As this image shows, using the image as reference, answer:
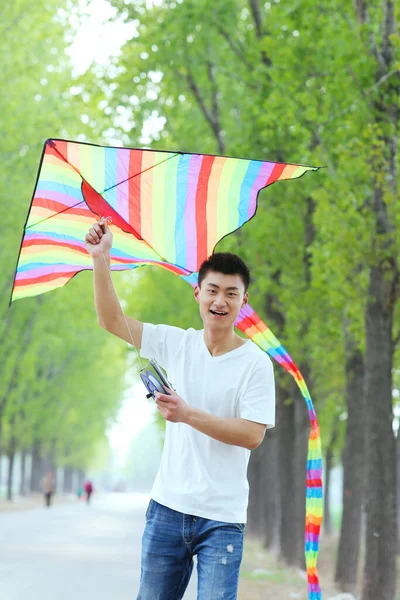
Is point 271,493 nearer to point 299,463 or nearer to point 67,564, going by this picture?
point 299,463

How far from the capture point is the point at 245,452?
15.4 feet

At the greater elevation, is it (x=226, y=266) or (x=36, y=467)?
(x=36, y=467)

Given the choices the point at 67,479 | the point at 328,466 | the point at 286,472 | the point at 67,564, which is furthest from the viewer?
the point at 67,479

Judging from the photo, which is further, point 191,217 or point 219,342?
point 191,217

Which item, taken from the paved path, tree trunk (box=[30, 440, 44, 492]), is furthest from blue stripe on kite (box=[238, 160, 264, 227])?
tree trunk (box=[30, 440, 44, 492])

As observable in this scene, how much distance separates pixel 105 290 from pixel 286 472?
1568 cm

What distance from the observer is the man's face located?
15.7ft

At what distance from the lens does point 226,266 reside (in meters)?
4.82

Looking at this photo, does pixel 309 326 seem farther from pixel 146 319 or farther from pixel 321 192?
pixel 146 319

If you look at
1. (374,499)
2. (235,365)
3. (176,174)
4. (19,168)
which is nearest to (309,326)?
(374,499)

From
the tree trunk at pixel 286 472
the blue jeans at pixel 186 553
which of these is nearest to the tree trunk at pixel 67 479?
the tree trunk at pixel 286 472

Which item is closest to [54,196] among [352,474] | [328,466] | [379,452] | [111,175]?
[111,175]

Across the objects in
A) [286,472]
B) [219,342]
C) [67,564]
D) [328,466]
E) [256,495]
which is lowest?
[67,564]

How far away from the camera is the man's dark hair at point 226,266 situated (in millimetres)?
4820
